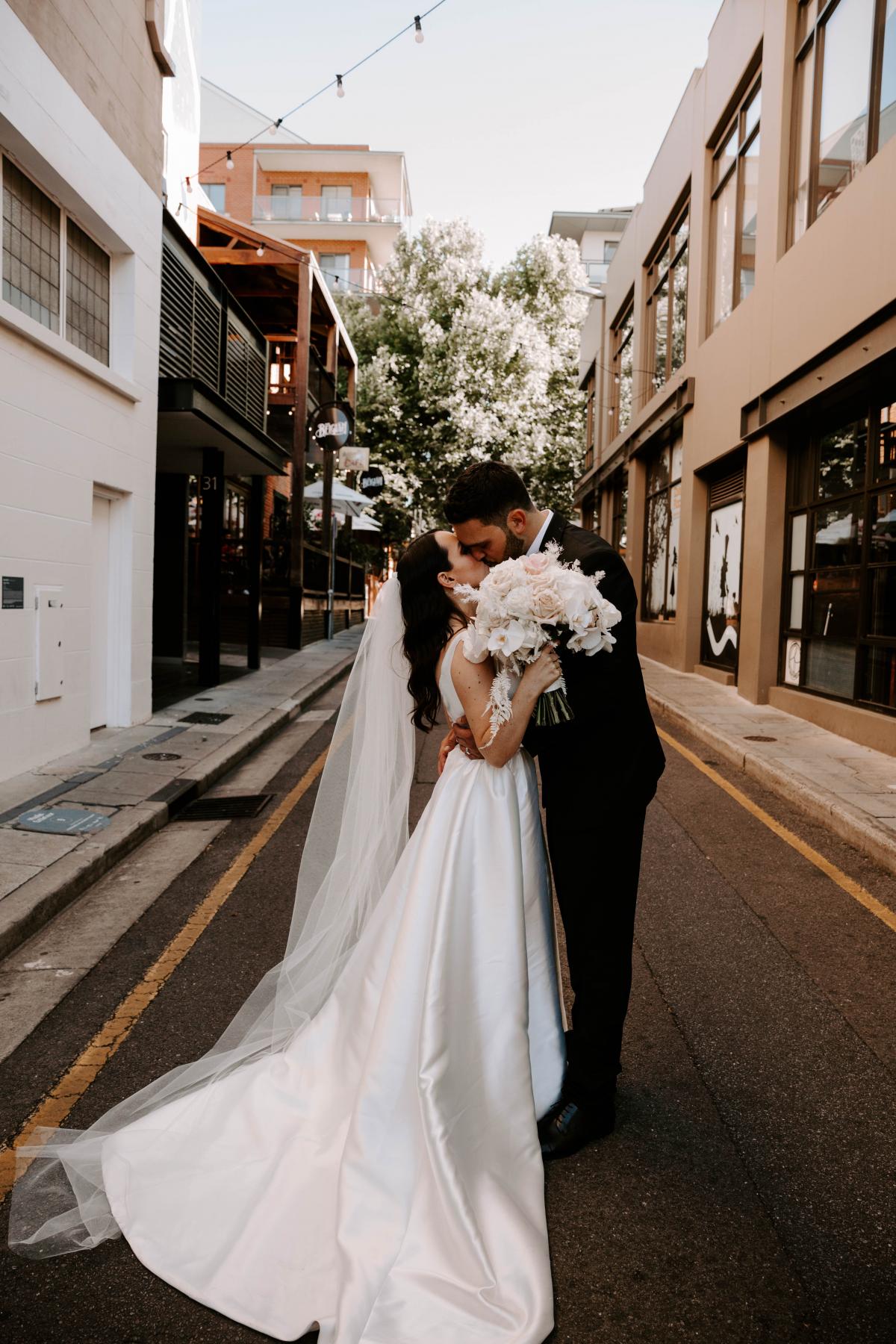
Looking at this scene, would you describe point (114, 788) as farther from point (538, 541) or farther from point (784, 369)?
point (784, 369)

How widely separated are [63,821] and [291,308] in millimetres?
19920

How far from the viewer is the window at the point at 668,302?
18953 mm

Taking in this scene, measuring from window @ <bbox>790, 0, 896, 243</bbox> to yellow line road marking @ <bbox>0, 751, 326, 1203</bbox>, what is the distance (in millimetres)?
8948

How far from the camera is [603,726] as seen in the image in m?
2.90

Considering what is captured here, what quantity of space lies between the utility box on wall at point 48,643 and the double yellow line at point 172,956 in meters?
2.23

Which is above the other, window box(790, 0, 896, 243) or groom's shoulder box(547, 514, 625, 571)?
window box(790, 0, 896, 243)

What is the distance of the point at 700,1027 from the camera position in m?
3.77

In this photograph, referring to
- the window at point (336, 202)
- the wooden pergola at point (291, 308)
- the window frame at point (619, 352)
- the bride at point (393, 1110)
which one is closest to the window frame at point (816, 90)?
the bride at point (393, 1110)

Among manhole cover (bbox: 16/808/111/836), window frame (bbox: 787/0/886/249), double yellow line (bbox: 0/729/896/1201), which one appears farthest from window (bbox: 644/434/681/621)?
manhole cover (bbox: 16/808/111/836)

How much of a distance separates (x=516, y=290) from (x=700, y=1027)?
32352 mm

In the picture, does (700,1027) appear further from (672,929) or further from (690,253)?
(690,253)

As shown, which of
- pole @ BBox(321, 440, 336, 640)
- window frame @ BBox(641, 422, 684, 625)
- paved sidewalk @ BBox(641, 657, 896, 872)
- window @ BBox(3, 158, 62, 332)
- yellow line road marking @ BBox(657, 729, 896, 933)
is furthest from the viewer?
pole @ BBox(321, 440, 336, 640)

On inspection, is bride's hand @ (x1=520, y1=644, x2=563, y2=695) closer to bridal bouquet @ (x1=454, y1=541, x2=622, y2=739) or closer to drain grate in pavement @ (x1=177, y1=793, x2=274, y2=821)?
bridal bouquet @ (x1=454, y1=541, x2=622, y2=739)

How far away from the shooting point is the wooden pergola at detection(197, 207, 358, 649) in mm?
19453
